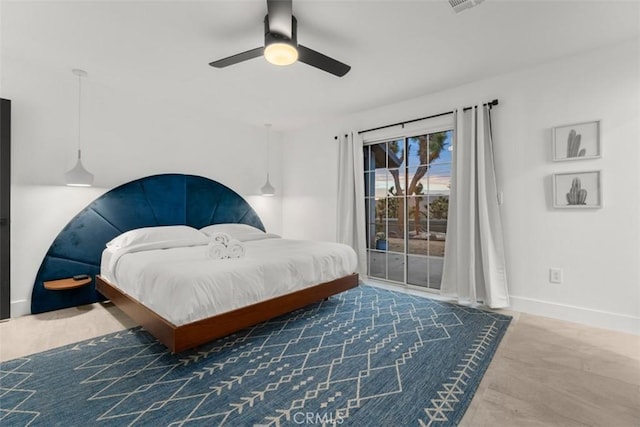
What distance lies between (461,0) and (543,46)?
126 centimetres

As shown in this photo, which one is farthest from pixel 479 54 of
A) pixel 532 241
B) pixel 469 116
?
pixel 532 241

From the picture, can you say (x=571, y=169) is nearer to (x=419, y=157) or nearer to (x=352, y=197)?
(x=419, y=157)

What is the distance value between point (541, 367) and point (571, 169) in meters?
1.92

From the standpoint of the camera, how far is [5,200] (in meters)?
2.82

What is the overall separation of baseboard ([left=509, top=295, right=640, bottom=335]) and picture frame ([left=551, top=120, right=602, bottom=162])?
1435 millimetres

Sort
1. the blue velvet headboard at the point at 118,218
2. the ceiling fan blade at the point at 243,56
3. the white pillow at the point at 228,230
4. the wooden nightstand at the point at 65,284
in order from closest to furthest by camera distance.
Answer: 1. the ceiling fan blade at the point at 243,56
2. the wooden nightstand at the point at 65,284
3. the blue velvet headboard at the point at 118,218
4. the white pillow at the point at 228,230

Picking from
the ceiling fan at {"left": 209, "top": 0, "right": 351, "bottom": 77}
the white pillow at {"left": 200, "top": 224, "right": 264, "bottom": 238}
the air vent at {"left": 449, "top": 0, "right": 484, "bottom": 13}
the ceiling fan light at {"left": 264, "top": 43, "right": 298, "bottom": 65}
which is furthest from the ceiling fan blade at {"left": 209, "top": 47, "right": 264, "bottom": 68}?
the white pillow at {"left": 200, "top": 224, "right": 264, "bottom": 238}

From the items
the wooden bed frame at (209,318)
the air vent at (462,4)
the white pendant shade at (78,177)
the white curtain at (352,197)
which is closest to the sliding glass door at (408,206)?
the white curtain at (352,197)

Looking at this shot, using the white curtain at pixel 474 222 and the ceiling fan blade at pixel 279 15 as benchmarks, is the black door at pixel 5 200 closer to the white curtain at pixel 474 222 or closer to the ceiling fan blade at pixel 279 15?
the ceiling fan blade at pixel 279 15

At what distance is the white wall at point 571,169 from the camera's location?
2.62 meters

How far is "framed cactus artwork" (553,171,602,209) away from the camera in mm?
2746

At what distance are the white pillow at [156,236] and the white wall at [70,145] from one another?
0.63 meters

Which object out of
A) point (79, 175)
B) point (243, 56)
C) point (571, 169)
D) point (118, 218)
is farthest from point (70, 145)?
point (571, 169)

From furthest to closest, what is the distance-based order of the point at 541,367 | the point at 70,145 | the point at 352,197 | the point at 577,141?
the point at 352,197 < the point at 70,145 < the point at 577,141 < the point at 541,367
